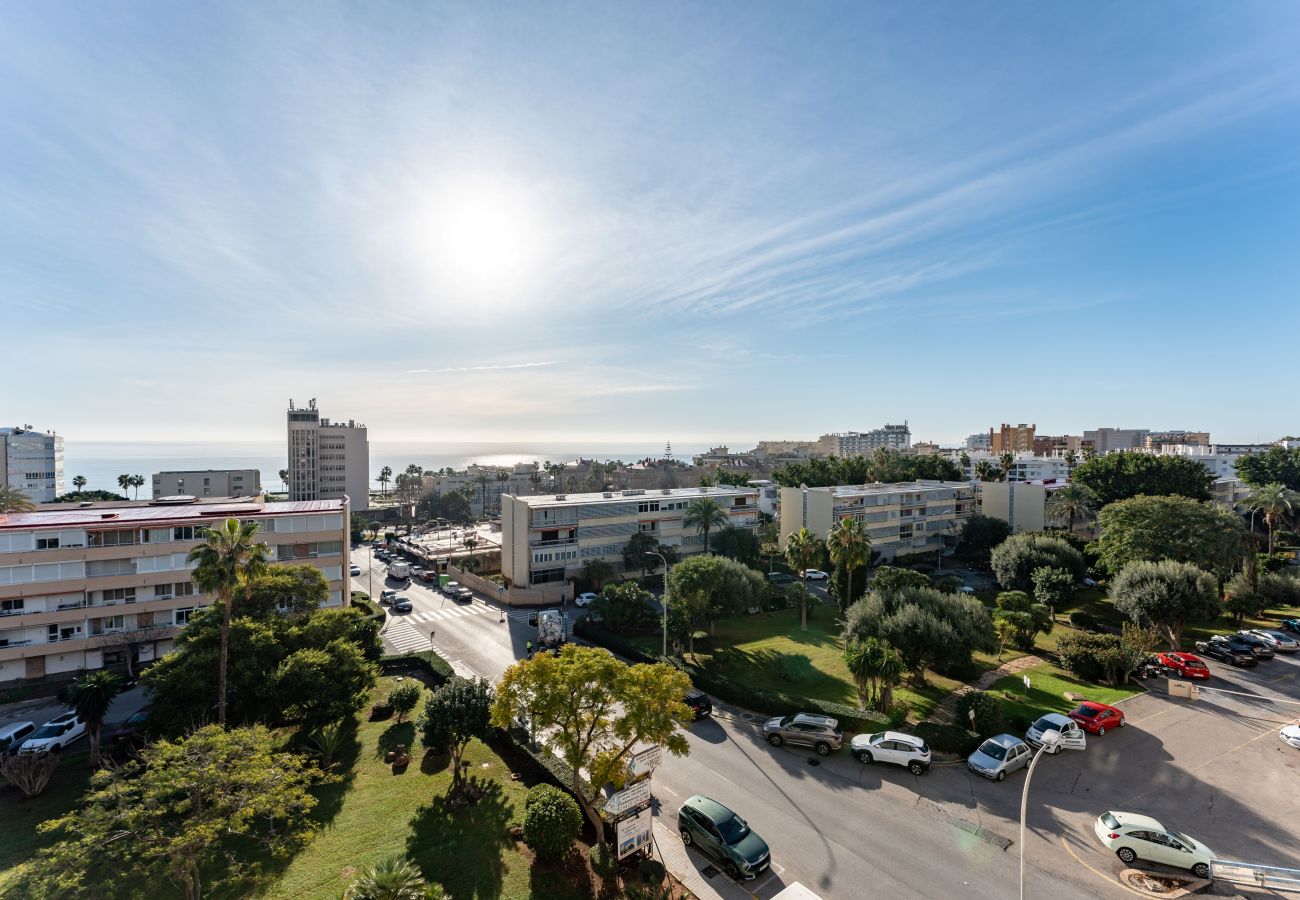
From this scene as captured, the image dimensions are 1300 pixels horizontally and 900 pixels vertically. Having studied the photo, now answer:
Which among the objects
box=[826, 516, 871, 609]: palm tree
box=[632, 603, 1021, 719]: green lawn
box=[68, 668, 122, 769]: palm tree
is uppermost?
box=[826, 516, 871, 609]: palm tree

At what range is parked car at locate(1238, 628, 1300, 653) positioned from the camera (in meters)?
44.0

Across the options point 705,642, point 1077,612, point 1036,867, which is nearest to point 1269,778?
point 1036,867

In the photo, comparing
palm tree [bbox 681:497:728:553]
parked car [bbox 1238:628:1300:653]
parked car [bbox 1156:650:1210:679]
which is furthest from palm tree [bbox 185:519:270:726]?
parked car [bbox 1238:628:1300:653]

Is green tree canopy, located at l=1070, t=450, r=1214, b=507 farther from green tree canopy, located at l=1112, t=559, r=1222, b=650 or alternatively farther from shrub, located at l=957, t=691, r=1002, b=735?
shrub, located at l=957, t=691, r=1002, b=735

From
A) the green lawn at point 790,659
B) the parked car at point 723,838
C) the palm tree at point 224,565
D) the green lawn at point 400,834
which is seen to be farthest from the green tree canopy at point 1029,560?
the palm tree at point 224,565

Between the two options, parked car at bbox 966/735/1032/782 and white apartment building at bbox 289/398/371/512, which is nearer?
parked car at bbox 966/735/1032/782

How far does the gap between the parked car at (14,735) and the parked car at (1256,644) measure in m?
81.2

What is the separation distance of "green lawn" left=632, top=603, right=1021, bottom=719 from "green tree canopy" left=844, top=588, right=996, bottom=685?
8.47 feet

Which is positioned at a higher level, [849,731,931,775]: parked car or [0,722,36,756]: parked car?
[849,731,931,775]: parked car

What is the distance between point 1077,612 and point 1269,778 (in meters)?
29.0

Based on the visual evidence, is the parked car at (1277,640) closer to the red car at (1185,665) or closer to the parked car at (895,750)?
the red car at (1185,665)

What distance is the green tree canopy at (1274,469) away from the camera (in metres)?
98.2

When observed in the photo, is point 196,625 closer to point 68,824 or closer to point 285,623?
point 285,623

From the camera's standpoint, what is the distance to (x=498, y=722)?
20906mm
